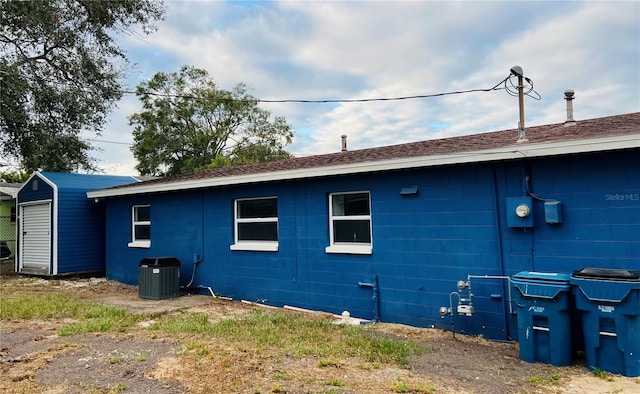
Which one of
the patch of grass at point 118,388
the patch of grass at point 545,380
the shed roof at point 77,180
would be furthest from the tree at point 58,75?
the patch of grass at point 545,380

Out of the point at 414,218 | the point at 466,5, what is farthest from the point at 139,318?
the point at 466,5

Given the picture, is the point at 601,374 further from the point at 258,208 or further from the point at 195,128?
the point at 195,128

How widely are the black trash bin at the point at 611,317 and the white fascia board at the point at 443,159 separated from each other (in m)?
1.46

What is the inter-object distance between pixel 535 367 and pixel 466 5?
6.64 metres

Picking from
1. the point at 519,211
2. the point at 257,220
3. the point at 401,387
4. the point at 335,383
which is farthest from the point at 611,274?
the point at 257,220

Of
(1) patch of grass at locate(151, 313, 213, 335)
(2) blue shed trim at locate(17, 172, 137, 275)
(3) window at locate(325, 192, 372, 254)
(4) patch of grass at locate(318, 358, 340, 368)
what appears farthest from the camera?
(2) blue shed trim at locate(17, 172, 137, 275)

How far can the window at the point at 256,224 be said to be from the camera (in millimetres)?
9070

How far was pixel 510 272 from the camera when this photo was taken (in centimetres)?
607

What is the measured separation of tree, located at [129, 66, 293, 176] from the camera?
3225 cm

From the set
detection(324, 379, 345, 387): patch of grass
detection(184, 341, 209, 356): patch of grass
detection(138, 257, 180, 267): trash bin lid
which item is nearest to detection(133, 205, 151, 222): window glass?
detection(138, 257, 180, 267): trash bin lid

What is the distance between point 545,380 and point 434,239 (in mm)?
2705

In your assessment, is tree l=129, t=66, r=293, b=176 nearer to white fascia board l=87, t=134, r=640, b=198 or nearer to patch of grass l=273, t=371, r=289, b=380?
white fascia board l=87, t=134, r=640, b=198

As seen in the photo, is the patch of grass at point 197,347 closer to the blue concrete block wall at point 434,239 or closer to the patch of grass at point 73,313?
the patch of grass at point 73,313

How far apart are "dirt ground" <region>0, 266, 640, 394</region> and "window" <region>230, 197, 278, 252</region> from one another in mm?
3143
